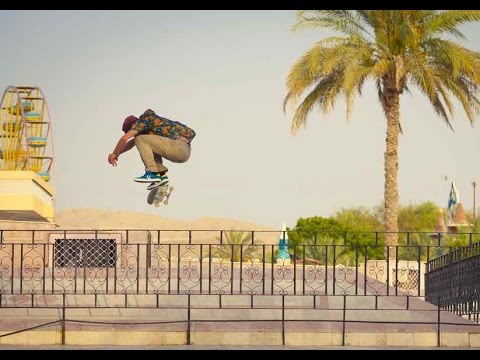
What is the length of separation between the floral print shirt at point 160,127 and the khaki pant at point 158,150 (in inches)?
4.2

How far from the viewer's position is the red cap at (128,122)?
18562mm

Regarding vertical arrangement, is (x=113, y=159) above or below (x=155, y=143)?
below

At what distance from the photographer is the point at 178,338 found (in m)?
16.5

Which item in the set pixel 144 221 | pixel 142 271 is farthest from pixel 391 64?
pixel 144 221

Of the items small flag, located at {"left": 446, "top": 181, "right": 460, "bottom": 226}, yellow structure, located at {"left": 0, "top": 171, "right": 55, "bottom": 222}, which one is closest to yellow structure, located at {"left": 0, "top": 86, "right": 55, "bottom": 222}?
yellow structure, located at {"left": 0, "top": 171, "right": 55, "bottom": 222}

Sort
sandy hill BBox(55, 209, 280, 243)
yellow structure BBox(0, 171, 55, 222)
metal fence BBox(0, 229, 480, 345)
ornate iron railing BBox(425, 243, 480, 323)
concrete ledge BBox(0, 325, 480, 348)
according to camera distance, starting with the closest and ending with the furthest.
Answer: concrete ledge BBox(0, 325, 480, 348)
metal fence BBox(0, 229, 480, 345)
ornate iron railing BBox(425, 243, 480, 323)
yellow structure BBox(0, 171, 55, 222)
sandy hill BBox(55, 209, 280, 243)

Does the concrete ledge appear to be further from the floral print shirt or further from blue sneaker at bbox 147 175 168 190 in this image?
the floral print shirt

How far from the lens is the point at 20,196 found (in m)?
26.9

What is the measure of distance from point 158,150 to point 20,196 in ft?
30.9

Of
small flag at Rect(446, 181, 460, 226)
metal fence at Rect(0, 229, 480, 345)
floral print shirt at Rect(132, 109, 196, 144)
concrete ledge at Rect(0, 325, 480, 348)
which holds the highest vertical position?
floral print shirt at Rect(132, 109, 196, 144)

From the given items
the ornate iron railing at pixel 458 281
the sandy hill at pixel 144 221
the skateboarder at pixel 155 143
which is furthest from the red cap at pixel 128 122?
the sandy hill at pixel 144 221

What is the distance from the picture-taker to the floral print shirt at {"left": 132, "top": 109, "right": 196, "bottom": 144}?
1833 centimetres

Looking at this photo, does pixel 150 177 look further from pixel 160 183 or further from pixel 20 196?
pixel 20 196
